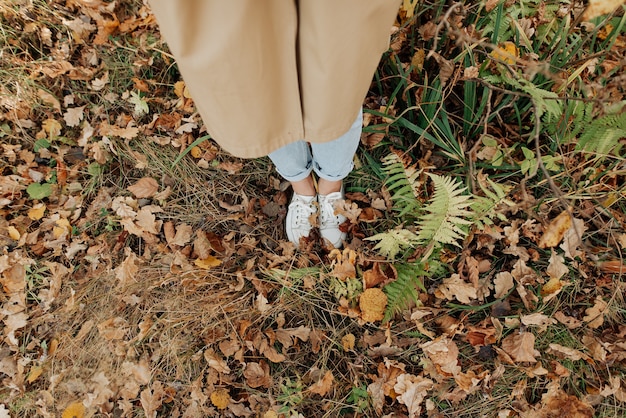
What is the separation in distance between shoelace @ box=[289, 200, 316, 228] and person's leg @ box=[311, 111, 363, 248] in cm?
5

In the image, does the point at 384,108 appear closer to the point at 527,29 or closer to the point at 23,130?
the point at 527,29

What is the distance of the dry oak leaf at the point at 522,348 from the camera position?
167 cm

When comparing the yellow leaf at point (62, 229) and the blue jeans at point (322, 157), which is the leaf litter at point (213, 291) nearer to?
the yellow leaf at point (62, 229)

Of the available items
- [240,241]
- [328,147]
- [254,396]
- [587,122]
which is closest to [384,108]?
[328,147]

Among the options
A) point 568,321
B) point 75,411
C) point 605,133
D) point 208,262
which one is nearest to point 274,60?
point 208,262

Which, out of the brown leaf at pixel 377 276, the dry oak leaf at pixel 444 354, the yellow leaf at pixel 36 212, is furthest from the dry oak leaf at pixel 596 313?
the yellow leaf at pixel 36 212

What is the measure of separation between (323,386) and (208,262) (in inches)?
31.5

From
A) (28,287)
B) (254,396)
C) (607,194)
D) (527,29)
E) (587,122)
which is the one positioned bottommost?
(254,396)

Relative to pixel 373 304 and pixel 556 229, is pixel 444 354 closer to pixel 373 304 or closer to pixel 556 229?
pixel 373 304

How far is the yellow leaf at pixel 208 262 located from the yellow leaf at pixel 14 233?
1.01 m

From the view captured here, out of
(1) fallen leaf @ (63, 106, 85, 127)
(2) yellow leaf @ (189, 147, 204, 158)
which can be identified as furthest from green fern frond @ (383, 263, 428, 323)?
(1) fallen leaf @ (63, 106, 85, 127)

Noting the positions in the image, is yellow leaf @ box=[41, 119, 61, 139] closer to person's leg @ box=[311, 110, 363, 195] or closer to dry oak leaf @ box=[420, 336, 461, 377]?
person's leg @ box=[311, 110, 363, 195]

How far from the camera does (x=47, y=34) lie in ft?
7.86

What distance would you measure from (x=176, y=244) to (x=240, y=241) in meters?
0.33
